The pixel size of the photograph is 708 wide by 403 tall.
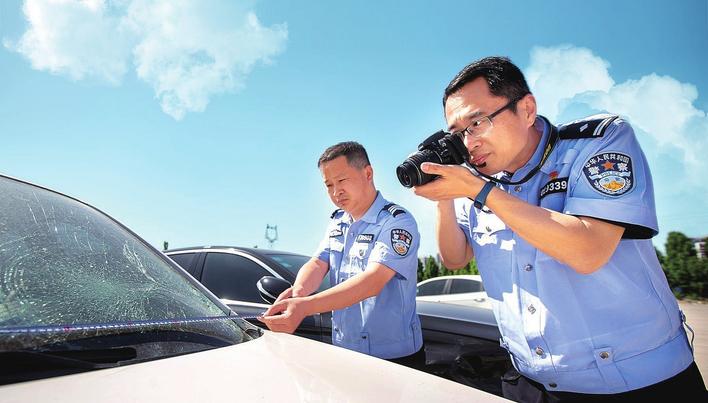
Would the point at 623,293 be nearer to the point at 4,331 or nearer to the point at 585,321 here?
the point at 585,321

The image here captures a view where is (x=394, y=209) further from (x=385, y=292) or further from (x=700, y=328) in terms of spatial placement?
(x=700, y=328)

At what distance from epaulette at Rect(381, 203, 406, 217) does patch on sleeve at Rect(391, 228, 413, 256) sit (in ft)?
0.48

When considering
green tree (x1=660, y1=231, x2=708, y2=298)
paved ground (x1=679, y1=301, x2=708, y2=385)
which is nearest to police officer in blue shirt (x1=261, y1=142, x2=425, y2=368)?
paved ground (x1=679, y1=301, x2=708, y2=385)

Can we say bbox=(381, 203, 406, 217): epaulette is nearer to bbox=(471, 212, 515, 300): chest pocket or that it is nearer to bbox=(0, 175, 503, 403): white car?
bbox=(471, 212, 515, 300): chest pocket

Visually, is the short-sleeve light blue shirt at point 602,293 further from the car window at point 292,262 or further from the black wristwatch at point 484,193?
the car window at point 292,262

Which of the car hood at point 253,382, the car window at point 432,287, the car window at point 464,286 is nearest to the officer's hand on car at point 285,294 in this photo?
the car hood at point 253,382

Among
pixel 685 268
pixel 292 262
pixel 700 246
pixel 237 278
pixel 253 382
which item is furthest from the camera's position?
pixel 700 246

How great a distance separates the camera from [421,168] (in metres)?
1.39

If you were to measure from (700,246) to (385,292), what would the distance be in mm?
14911


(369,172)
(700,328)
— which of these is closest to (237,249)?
(369,172)

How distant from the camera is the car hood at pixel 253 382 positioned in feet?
2.52

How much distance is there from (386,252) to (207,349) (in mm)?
1109

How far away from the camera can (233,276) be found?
342cm

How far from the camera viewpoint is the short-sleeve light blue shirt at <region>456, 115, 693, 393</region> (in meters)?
1.19
